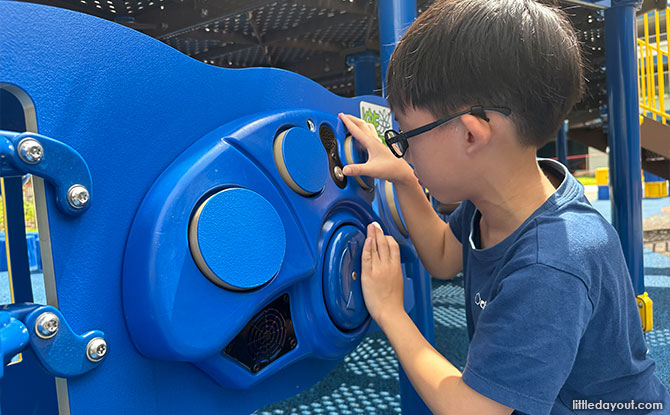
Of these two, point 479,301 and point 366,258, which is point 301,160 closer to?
point 366,258

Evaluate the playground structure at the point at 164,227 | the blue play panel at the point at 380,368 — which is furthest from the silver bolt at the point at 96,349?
the blue play panel at the point at 380,368

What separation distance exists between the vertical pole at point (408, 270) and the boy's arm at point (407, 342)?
0.30 meters

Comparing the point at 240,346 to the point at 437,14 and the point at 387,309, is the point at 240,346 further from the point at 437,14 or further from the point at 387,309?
the point at 437,14

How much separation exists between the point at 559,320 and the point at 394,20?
0.71m

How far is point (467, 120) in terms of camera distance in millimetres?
688

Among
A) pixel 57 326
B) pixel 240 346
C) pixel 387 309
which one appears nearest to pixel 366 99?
pixel 387 309

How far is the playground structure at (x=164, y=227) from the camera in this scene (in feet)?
1.61

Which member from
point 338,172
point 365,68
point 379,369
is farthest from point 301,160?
point 365,68

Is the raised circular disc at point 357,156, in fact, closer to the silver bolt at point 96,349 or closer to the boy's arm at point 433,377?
the boy's arm at point 433,377

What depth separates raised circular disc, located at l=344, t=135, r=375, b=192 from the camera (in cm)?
89

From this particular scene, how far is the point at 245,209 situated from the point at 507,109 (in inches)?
15.2

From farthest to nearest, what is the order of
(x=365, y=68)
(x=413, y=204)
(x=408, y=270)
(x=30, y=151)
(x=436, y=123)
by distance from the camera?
(x=365, y=68) → (x=408, y=270) → (x=413, y=204) → (x=436, y=123) → (x=30, y=151)

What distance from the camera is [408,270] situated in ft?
4.15

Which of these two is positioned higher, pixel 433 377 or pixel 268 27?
pixel 268 27
